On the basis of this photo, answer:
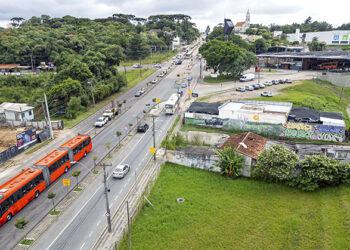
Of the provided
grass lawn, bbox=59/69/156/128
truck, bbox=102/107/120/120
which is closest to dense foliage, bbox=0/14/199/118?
grass lawn, bbox=59/69/156/128

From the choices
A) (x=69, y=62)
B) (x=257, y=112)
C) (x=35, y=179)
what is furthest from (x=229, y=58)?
(x=35, y=179)

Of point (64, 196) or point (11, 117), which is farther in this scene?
point (11, 117)

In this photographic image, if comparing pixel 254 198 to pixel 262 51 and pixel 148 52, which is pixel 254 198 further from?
pixel 262 51

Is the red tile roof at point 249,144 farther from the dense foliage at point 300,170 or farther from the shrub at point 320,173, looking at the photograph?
the shrub at point 320,173

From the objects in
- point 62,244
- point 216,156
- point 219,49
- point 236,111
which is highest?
point 219,49

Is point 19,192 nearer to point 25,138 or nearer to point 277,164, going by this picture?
point 25,138

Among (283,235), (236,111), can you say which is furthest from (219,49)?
(283,235)
